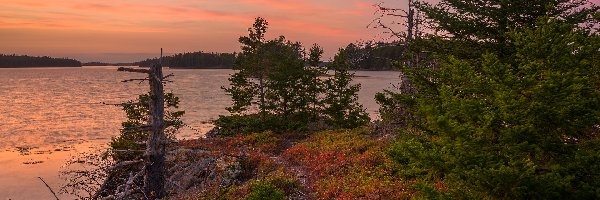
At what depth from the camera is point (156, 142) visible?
14.1 m

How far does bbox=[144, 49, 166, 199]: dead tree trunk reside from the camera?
1341 centimetres

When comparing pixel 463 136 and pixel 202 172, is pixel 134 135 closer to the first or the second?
pixel 202 172

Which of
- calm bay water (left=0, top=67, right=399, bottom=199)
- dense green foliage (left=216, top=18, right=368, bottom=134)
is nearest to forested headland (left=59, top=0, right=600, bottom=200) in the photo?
dense green foliage (left=216, top=18, right=368, bottom=134)

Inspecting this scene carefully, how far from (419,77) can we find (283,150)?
18721mm

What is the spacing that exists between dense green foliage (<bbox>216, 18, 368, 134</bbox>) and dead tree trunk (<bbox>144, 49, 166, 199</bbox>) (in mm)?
23388

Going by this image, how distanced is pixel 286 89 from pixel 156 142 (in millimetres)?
24595

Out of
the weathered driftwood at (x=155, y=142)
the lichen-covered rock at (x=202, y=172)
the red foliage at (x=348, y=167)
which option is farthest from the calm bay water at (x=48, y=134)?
the weathered driftwood at (x=155, y=142)

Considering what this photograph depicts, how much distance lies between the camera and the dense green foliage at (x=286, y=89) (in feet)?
125

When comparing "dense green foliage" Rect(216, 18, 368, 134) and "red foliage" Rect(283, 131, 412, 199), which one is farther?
"dense green foliage" Rect(216, 18, 368, 134)

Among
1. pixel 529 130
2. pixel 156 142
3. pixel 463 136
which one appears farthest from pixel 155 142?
pixel 529 130

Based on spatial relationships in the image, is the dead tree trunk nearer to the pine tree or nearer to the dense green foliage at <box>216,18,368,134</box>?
the dense green foliage at <box>216,18,368,134</box>

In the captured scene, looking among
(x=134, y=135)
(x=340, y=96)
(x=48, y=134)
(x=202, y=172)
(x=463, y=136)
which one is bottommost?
(x=48, y=134)

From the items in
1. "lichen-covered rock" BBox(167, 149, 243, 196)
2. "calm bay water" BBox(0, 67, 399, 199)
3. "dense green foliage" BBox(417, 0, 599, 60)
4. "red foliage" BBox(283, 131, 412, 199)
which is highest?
"dense green foliage" BBox(417, 0, 599, 60)

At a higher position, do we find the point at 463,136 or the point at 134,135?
the point at 463,136
